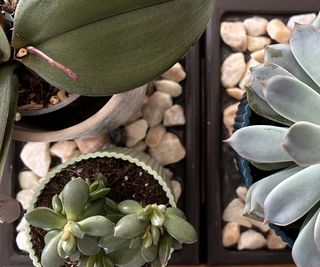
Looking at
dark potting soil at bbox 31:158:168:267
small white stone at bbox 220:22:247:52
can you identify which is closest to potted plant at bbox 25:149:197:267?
dark potting soil at bbox 31:158:168:267

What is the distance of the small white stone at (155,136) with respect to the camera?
0.77m

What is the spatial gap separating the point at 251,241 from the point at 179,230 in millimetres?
233

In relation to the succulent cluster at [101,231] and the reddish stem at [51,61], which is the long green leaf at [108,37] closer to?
the reddish stem at [51,61]

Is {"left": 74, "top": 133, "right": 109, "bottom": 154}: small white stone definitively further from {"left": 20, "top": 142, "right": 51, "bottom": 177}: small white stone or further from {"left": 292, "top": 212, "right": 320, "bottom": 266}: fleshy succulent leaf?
{"left": 292, "top": 212, "right": 320, "bottom": 266}: fleshy succulent leaf

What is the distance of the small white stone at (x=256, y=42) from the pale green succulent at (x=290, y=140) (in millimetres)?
227

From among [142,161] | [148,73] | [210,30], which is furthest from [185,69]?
[148,73]

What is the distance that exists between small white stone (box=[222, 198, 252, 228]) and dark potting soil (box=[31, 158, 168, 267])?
0.13m

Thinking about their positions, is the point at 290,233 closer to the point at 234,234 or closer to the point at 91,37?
the point at 234,234

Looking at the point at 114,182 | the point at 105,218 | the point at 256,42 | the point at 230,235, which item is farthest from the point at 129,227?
the point at 256,42

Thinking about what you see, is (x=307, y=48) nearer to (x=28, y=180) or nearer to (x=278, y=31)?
(x=278, y=31)

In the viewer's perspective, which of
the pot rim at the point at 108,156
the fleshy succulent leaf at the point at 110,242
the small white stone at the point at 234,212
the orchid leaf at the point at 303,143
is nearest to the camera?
the orchid leaf at the point at 303,143

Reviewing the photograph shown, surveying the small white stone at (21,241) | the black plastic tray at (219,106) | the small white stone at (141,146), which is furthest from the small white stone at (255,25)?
the small white stone at (21,241)

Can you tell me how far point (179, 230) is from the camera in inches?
22.0

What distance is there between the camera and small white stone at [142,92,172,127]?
2.56 feet
